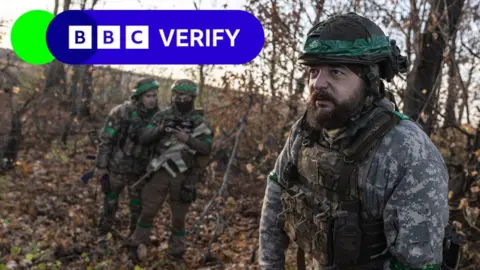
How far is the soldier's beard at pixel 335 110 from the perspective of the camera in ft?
6.56

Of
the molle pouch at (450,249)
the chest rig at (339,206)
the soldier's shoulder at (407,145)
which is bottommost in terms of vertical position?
the molle pouch at (450,249)

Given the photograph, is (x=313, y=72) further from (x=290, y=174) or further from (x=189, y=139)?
(x=189, y=139)

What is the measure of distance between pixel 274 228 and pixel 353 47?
1.05m

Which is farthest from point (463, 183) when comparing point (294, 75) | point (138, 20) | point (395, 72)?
point (138, 20)

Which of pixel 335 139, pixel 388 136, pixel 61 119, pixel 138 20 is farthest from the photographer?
pixel 61 119

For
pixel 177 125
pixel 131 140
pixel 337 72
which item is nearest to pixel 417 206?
pixel 337 72

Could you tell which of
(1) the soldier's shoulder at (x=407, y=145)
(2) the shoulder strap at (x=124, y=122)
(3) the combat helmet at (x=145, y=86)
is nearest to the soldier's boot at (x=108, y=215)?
(2) the shoulder strap at (x=124, y=122)

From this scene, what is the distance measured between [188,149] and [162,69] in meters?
7.05

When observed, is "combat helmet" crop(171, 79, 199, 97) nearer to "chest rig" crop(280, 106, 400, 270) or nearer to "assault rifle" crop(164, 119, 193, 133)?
"assault rifle" crop(164, 119, 193, 133)

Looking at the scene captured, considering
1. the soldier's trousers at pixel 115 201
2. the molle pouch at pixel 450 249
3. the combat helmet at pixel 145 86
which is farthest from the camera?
the soldier's trousers at pixel 115 201

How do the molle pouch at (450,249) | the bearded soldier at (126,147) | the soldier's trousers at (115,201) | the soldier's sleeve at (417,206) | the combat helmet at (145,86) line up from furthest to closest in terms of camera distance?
the soldier's trousers at (115,201) < the bearded soldier at (126,147) < the combat helmet at (145,86) < the molle pouch at (450,249) < the soldier's sleeve at (417,206)

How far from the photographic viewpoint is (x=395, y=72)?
7.06 feet

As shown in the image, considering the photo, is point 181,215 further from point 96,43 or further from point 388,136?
A: point 388,136

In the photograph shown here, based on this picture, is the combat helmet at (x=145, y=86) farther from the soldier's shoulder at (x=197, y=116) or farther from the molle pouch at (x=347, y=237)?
the molle pouch at (x=347, y=237)
